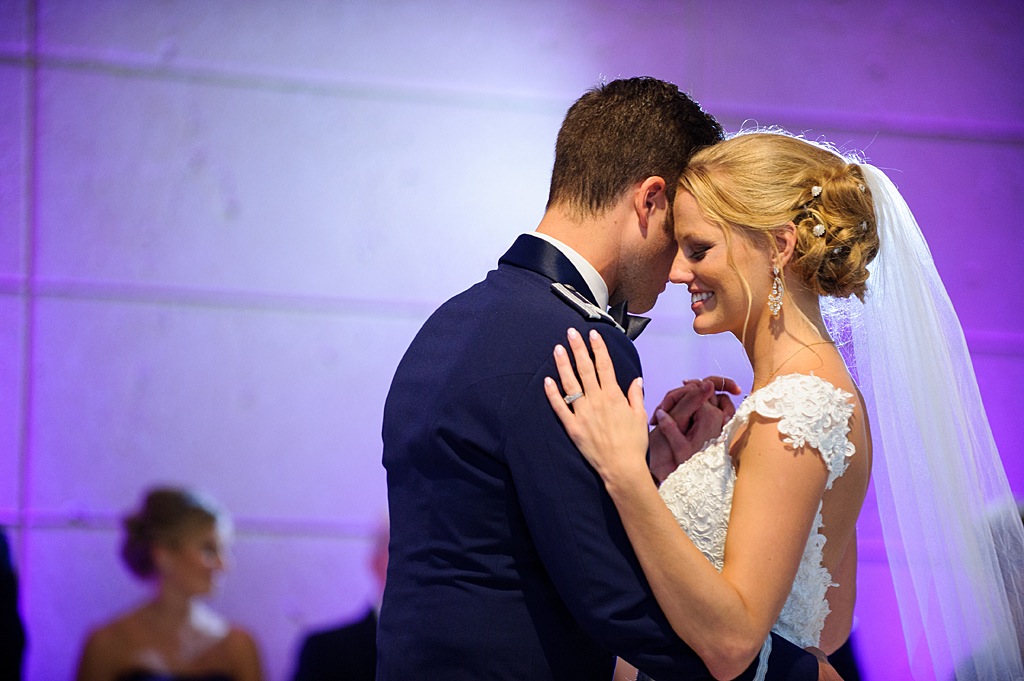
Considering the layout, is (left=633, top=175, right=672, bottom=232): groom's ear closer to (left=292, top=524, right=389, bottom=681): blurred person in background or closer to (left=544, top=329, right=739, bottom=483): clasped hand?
(left=544, top=329, right=739, bottom=483): clasped hand

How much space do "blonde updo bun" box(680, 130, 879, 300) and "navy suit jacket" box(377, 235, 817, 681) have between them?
1.15 ft

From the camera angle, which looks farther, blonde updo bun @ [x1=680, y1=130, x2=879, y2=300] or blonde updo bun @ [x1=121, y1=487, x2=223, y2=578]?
blonde updo bun @ [x1=121, y1=487, x2=223, y2=578]

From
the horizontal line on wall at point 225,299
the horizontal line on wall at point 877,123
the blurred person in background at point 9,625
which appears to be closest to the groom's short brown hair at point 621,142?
the horizontal line on wall at point 225,299

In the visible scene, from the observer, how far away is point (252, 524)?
148 inches

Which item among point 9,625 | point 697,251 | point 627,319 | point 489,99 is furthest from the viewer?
point 489,99

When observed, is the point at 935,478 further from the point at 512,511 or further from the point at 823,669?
the point at 512,511

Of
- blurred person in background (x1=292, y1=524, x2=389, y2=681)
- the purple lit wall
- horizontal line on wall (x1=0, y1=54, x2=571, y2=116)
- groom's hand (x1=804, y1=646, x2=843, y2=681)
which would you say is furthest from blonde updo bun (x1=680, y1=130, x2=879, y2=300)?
blurred person in background (x1=292, y1=524, x2=389, y2=681)

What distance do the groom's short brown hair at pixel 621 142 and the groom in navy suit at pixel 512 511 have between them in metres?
0.07

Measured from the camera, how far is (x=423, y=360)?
5.69 feet

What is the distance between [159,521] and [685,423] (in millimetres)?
2399

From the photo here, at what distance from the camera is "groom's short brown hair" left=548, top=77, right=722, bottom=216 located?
74.0 inches

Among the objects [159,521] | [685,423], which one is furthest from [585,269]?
[159,521]

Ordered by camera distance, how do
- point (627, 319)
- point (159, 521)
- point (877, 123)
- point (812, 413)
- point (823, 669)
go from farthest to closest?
point (877, 123) → point (159, 521) → point (627, 319) → point (823, 669) → point (812, 413)

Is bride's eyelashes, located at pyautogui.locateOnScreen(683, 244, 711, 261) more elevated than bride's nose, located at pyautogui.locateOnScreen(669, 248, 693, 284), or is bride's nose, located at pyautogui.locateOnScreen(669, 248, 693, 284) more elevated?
bride's eyelashes, located at pyautogui.locateOnScreen(683, 244, 711, 261)
